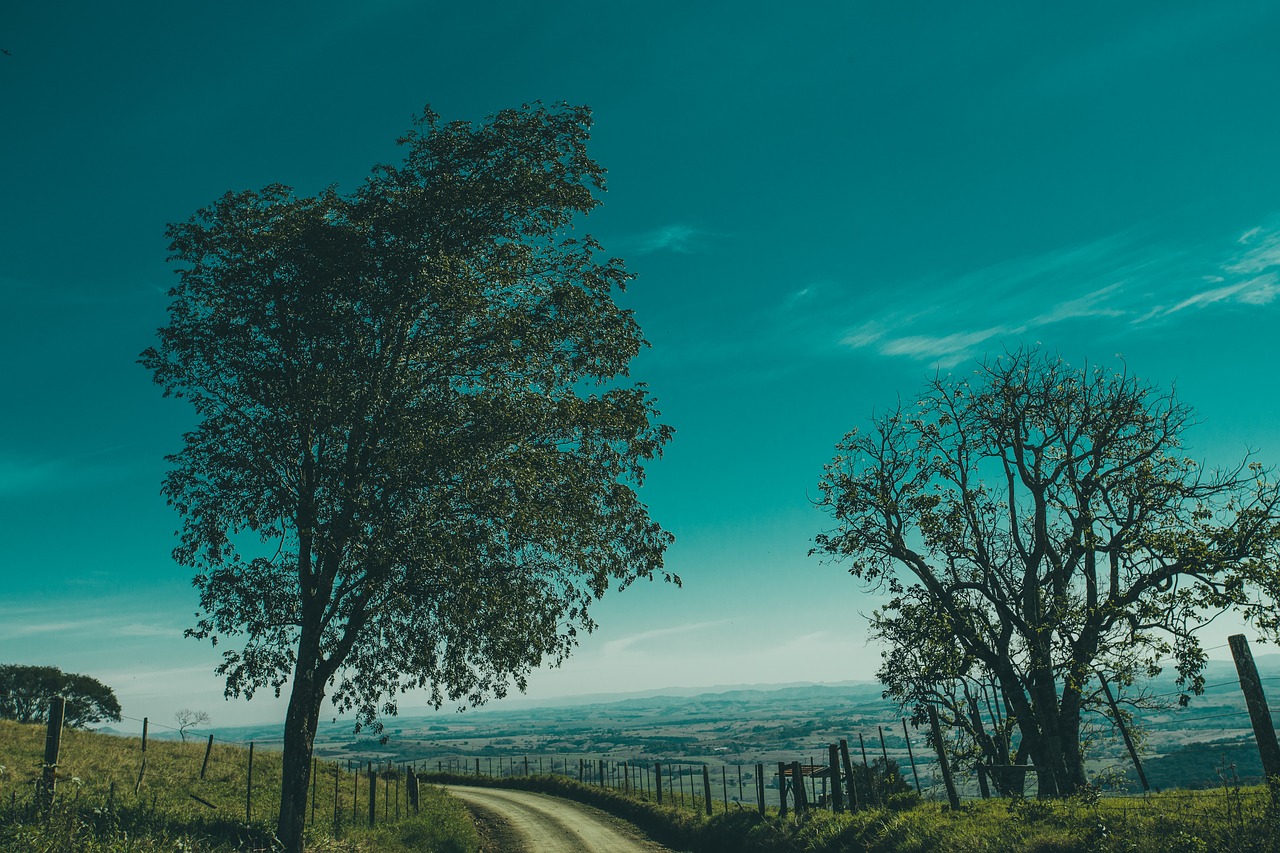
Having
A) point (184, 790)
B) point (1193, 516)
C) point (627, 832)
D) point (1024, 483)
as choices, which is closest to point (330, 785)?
point (184, 790)

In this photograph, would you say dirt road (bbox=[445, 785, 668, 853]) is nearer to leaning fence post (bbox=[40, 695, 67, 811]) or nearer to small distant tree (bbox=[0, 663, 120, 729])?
leaning fence post (bbox=[40, 695, 67, 811])

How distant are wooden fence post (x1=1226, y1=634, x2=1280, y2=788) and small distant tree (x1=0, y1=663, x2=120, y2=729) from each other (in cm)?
9444

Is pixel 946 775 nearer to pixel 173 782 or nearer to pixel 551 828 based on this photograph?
pixel 551 828

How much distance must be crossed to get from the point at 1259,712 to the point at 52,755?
20188 mm

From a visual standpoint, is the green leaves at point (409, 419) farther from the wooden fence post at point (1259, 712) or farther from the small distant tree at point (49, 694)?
the small distant tree at point (49, 694)

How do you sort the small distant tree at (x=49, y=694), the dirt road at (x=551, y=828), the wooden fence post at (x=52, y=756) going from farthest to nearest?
the small distant tree at (x=49, y=694) < the dirt road at (x=551, y=828) < the wooden fence post at (x=52, y=756)

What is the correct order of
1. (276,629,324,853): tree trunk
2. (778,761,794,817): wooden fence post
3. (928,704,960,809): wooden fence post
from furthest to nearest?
1. (778,761,794,817): wooden fence post
2. (276,629,324,853): tree trunk
3. (928,704,960,809): wooden fence post

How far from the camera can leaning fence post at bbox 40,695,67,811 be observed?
12062mm

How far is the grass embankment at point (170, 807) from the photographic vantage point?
1164cm

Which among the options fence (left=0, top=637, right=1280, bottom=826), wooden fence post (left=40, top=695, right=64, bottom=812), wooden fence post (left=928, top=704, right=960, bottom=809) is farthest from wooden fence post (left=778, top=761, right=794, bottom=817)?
wooden fence post (left=40, top=695, right=64, bottom=812)

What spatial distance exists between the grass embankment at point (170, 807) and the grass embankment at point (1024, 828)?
9.57 meters

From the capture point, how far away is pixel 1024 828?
41.0 ft

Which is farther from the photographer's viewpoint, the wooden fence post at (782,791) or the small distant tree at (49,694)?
the small distant tree at (49,694)

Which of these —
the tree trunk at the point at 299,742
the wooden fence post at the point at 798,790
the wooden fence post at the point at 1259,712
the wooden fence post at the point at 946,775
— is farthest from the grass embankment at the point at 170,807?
the wooden fence post at the point at 1259,712
